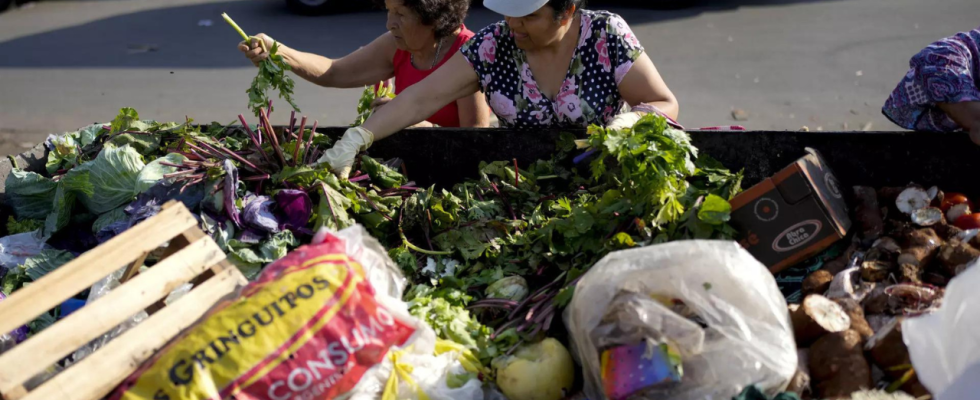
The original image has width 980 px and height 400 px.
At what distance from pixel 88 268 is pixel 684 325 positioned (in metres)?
1.61

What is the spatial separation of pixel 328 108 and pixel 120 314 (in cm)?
500

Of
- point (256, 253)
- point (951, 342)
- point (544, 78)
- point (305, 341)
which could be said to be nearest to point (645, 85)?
point (544, 78)

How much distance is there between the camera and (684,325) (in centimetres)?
212

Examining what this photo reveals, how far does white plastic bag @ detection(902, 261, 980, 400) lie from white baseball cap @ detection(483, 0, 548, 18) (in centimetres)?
172

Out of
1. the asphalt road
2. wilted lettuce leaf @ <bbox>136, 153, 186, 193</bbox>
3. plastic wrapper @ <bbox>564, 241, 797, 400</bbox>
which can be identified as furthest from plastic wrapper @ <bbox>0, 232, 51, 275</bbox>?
the asphalt road

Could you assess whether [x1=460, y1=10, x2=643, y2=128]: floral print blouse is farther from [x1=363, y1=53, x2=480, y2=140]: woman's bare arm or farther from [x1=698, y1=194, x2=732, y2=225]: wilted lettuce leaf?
[x1=698, y1=194, x2=732, y2=225]: wilted lettuce leaf

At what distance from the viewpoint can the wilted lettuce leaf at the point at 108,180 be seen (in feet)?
10.2

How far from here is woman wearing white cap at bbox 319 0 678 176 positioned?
3215mm

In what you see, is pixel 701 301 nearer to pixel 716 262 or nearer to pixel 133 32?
pixel 716 262

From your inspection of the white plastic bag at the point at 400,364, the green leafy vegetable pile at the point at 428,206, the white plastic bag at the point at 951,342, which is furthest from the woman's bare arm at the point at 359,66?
the white plastic bag at the point at 951,342

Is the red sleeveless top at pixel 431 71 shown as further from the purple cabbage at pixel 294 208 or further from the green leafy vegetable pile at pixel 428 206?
the purple cabbage at pixel 294 208

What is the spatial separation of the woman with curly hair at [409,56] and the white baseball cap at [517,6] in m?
0.60

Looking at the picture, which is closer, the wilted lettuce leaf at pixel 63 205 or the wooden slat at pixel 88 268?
the wooden slat at pixel 88 268

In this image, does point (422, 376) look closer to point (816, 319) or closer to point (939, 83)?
point (816, 319)
